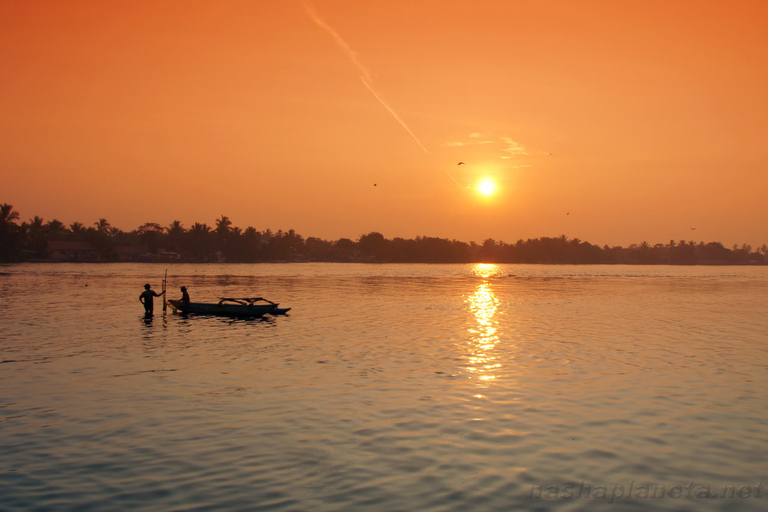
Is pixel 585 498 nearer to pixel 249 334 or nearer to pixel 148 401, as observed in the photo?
pixel 148 401

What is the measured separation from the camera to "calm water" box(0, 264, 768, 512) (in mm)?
11469

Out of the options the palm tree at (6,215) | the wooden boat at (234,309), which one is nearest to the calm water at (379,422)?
the wooden boat at (234,309)

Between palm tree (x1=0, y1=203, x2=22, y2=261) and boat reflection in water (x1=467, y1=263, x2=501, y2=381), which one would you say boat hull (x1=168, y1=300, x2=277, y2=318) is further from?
palm tree (x1=0, y1=203, x2=22, y2=261)

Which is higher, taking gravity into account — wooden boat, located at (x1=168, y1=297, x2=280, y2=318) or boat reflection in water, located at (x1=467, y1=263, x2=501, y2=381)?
wooden boat, located at (x1=168, y1=297, x2=280, y2=318)

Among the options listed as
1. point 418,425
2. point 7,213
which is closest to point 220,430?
point 418,425

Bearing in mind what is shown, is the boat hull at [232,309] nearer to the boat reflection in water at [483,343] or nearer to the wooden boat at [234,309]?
the wooden boat at [234,309]

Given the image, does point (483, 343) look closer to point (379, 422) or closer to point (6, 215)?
point (379, 422)

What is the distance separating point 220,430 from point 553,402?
10500 mm

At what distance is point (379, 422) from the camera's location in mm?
16422

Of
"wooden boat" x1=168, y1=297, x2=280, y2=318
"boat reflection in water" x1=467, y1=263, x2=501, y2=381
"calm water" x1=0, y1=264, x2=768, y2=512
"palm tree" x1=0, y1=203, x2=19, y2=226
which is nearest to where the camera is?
"calm water" x1=0, y1=264, x2=768, y2=512

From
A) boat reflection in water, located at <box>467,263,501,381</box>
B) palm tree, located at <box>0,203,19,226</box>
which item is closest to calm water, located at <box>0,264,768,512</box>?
boat reflection in water, located at <box>467,263,501,381</box>

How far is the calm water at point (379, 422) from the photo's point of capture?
11.5 metres

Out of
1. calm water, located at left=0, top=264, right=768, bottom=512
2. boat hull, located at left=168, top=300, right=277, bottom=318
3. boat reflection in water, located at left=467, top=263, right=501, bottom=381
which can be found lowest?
boat reflection in water, located at left=467, top=263, right=501, bottom=381

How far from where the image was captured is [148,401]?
18.6 meters
